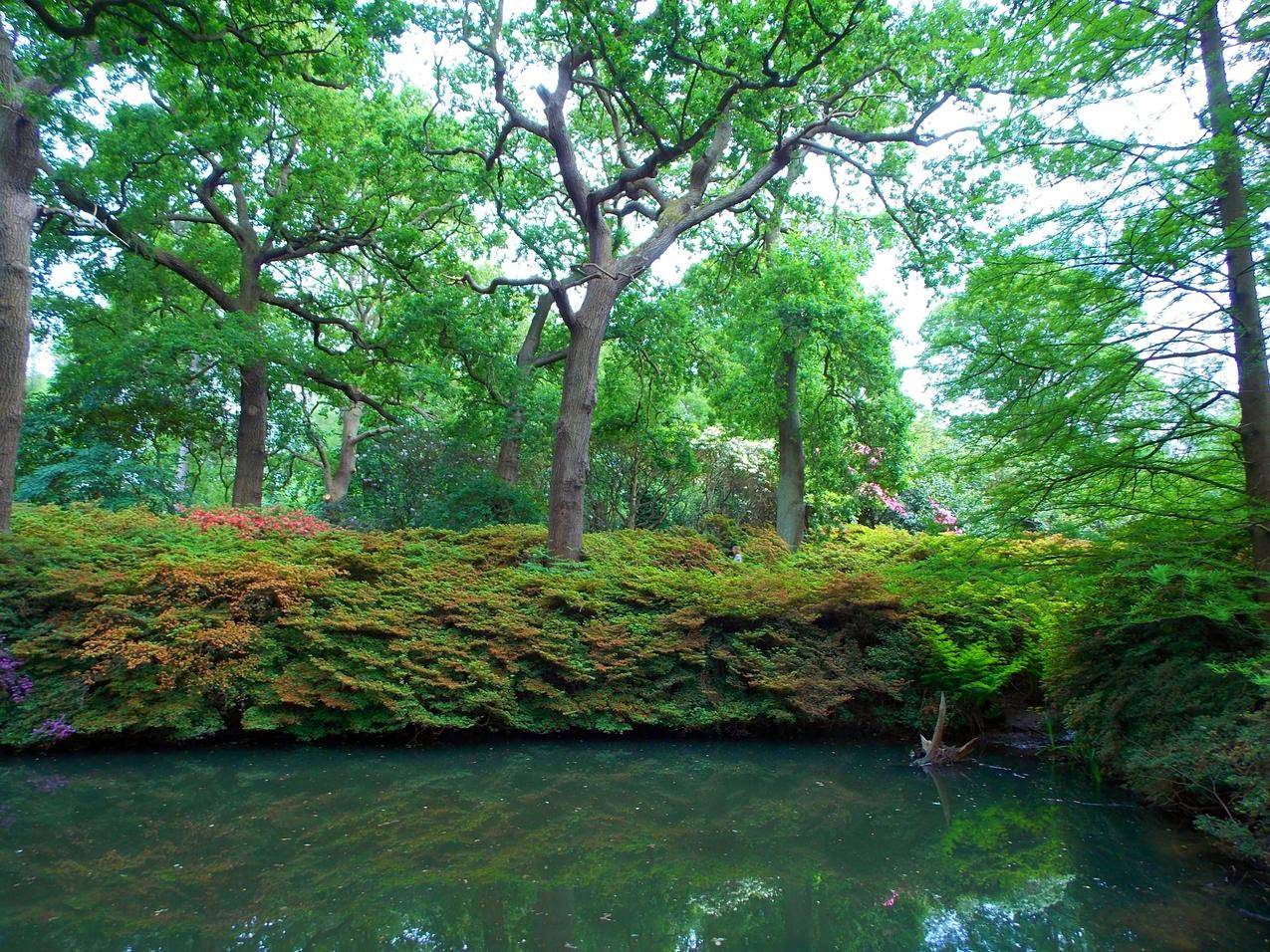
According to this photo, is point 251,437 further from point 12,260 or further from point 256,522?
point 12,260

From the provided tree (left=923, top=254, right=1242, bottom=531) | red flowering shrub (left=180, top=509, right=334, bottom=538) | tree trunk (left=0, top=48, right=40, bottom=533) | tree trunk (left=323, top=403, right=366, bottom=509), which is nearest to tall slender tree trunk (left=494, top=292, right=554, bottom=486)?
red flowering shrub (left=180, top=509, right=334, bottom=538)

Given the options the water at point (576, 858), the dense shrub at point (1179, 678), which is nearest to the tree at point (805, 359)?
the dense shrub at point (1179, 678)

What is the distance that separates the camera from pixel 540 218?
1307 cm

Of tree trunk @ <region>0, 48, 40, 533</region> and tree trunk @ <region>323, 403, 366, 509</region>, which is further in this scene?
tree trunk @ <region>323, 403, 366, 509</region>

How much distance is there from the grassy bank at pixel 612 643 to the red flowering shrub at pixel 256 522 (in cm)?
21

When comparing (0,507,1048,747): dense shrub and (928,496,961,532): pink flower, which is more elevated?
(928,496,961,532): pink flower

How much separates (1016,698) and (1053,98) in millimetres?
5558

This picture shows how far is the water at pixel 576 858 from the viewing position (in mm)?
3510

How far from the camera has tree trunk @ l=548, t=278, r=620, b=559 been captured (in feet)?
30.3

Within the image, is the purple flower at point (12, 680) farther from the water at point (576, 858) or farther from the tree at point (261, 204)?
the tree at point (261, 204)

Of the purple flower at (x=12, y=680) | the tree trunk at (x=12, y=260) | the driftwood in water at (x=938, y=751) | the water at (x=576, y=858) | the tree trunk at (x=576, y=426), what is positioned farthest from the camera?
the tree trunk at (x=576, y=426)

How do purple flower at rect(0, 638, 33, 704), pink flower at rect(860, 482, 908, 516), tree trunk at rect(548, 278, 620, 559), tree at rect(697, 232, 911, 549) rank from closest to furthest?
purple flower at rect(0, 638, 33, 704) < tree trunk at rect(548, 278, 620, 559) < tree at rect(697, 232, 911, 549) < pink flower at rect(860, 482, 908, 516)

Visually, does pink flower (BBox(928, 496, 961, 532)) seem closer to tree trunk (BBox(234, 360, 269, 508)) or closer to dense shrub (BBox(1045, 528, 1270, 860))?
dense shrub (BBox(1045, 528, 1270, 860))

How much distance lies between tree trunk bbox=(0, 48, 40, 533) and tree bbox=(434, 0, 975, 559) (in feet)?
15.1
